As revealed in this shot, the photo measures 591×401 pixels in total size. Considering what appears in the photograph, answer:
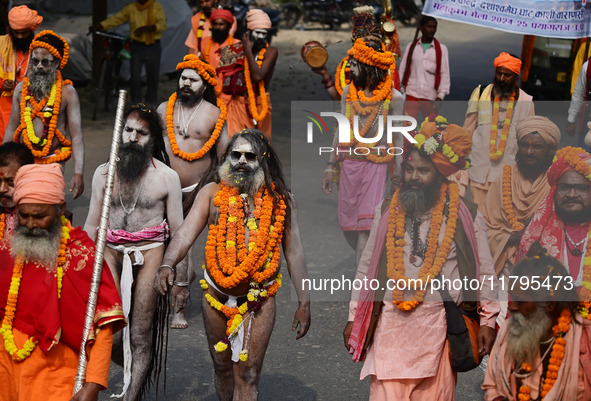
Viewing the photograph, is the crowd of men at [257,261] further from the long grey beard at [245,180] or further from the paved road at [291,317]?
the paved road at [291,317]

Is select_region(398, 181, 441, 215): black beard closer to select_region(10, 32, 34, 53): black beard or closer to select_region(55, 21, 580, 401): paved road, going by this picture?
select_region(55, 21, 580, 401): paved road

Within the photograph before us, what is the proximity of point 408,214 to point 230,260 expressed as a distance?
111cm

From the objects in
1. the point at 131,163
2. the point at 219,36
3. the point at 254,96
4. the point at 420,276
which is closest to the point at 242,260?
the point at 420,276

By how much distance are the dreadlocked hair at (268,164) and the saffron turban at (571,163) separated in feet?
5.46

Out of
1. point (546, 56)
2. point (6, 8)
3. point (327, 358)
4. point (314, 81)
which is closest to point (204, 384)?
point (327, 358)

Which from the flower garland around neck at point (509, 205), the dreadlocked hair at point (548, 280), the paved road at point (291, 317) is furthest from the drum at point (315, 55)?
the dreadlocked hair at point (548, 280)

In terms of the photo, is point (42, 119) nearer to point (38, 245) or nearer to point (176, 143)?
point (176, 143)

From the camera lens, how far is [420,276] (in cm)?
580

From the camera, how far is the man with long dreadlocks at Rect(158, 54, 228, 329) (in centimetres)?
859

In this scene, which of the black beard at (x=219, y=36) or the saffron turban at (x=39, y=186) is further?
the black beard at (x=219, y=36)

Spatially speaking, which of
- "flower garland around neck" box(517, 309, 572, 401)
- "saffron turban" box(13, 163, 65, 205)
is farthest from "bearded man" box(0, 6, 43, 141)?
"flower garland around neck" box(517, 309, 572, 401)

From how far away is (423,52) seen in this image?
45.8 ft

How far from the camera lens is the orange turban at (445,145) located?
5.93 metres

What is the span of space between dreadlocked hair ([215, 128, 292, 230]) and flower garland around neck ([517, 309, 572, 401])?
6.04 feet
